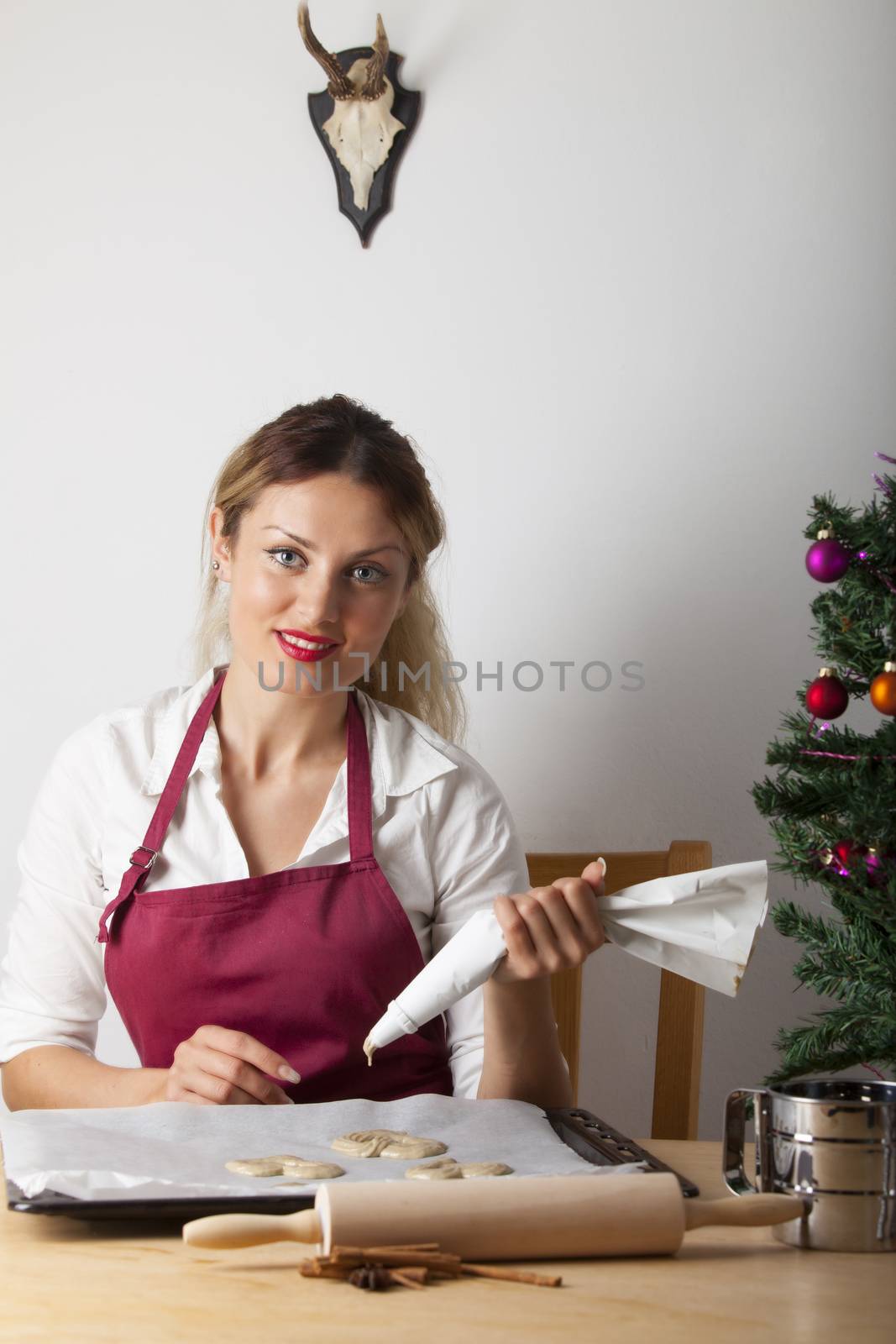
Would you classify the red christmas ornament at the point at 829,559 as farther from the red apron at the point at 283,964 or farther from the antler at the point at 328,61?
the antler at the point at 328,61

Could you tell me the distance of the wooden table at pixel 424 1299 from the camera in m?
0.65

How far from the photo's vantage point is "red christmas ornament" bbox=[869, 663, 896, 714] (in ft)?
3.28

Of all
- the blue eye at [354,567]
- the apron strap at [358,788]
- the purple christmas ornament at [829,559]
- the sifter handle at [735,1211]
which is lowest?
the sifter handle at [735,1211]

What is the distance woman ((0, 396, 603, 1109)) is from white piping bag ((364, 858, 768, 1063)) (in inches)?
10.2

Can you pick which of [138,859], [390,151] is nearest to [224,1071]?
[138,859]

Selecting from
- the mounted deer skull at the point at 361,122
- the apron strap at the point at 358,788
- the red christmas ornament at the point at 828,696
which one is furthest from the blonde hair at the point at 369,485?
the red christmas ornament at the point at 828,696

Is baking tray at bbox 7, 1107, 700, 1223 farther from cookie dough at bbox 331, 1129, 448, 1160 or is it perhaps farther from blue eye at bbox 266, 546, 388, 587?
blue eye at bbox 266, 546, 388, 587

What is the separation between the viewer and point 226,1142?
3.02 ft

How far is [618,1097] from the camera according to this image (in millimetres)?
1776

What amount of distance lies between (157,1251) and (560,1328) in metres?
0.26

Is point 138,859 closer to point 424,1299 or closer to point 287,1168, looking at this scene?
point 287,1168

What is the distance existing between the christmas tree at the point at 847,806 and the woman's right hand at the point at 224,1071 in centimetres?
44

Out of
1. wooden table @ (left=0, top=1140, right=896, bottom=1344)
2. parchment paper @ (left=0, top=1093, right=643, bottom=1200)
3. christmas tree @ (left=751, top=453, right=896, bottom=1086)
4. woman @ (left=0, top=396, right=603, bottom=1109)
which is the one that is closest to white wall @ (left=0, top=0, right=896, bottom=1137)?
woman @ (left=0, top=396, right=603, bottom=1109)

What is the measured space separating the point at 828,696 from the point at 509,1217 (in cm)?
54
